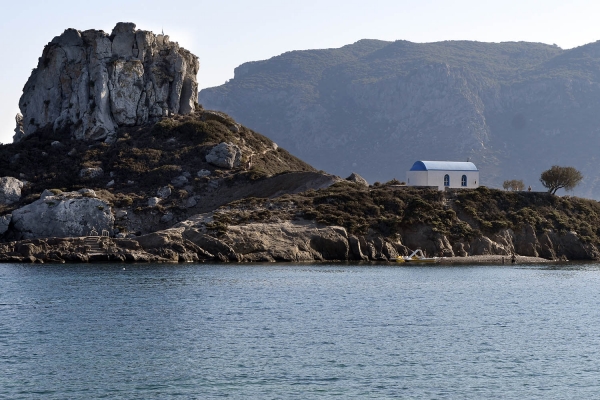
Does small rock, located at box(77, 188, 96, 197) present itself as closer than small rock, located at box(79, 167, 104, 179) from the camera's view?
Yes

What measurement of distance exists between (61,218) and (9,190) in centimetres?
1679

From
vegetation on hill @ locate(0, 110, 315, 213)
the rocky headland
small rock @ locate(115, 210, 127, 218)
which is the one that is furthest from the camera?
vegetation on hill @ locate(0, 110, 315, 213)

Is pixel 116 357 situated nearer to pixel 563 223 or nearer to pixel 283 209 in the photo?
pixel 283 209

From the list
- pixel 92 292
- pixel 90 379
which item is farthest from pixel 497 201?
pixel 90 379

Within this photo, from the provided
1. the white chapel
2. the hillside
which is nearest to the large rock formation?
the hillside

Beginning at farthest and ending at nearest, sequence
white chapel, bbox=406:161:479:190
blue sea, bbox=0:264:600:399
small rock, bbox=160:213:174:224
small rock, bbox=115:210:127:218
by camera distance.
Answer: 1. white chapel, bbox=406:161:479:190
2. small rock, bbox=160:213:174:224
3. small rock, bbox=115:210:127:218
4. blue sea, bbox=0:264:600:399

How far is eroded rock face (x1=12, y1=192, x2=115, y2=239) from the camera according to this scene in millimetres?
105562

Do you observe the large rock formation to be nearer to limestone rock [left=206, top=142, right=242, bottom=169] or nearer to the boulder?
limestone rock [left=206, top=142, right=242, bottom=169]

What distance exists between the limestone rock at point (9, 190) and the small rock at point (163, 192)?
17986mm

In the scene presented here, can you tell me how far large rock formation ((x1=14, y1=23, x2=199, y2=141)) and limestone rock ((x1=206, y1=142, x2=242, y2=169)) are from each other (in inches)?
579

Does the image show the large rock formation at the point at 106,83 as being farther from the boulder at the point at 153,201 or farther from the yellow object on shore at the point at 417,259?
the yellow object on shore at the point at 417,259

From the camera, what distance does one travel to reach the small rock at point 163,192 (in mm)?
119438

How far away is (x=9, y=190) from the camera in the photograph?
11894 centimetres

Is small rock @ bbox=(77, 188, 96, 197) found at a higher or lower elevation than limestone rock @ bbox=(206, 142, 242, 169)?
lower
